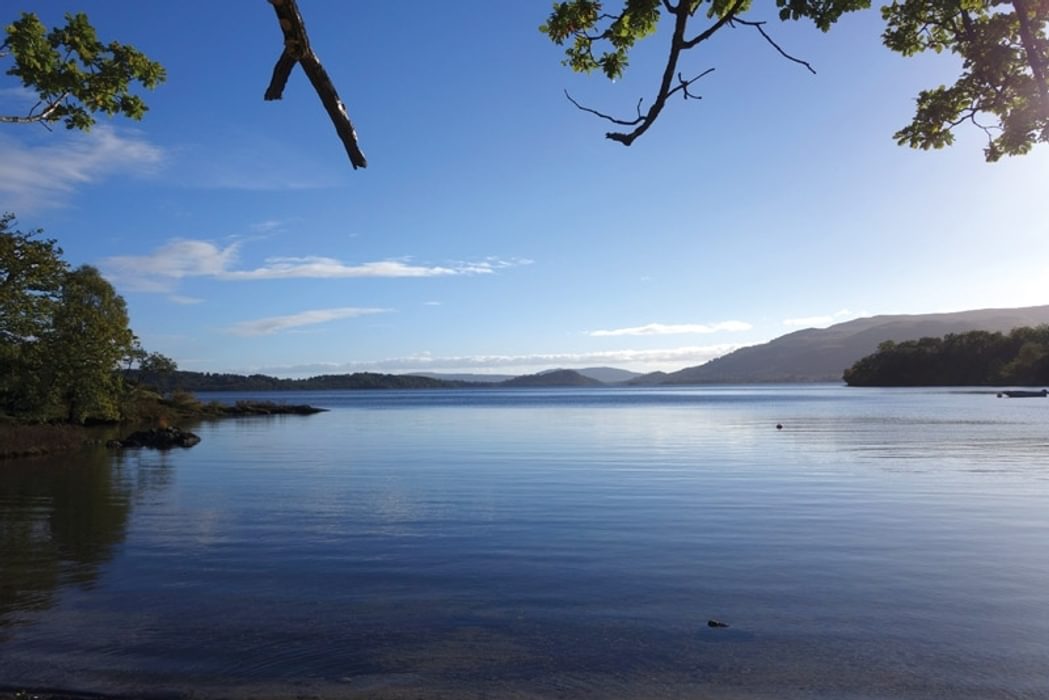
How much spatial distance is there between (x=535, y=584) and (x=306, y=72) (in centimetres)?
1183

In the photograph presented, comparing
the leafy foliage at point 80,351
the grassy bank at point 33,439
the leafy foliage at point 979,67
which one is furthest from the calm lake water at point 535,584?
the leafy foliage at point 80,351

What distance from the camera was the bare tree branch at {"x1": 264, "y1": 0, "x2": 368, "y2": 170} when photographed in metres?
4.90

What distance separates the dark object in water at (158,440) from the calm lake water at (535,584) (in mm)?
19126

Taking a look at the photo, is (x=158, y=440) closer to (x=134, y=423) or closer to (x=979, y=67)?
(x=134, y=423)

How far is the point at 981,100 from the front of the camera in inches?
333

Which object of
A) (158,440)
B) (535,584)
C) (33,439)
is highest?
(33,439)

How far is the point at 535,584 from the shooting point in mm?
14836

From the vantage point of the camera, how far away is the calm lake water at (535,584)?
10.1 metres

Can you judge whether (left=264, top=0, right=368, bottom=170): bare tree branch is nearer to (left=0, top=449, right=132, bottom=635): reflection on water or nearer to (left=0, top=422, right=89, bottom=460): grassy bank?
(left=0, top=449, right=132, bottom=635): reflection on water

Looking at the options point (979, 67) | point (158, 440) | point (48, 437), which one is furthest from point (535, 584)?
point (158, 440)

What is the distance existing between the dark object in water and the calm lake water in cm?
1913

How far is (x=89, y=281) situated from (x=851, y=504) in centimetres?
8181

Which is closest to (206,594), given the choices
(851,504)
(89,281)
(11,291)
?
(851,504)

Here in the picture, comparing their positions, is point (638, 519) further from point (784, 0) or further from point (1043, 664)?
point (784, 0)
